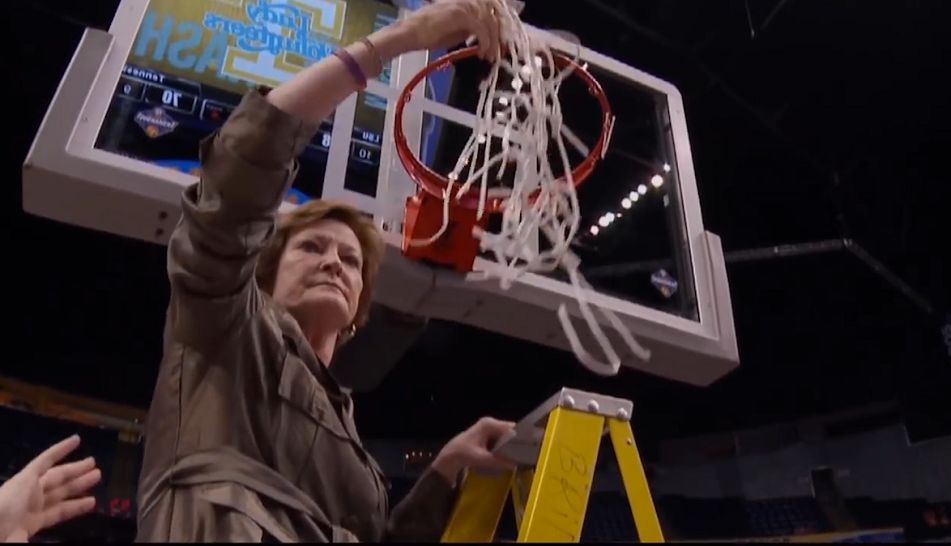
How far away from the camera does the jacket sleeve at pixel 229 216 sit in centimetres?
88

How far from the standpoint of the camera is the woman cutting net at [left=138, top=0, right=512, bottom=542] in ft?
2.86

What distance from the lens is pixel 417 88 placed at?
6.02ft

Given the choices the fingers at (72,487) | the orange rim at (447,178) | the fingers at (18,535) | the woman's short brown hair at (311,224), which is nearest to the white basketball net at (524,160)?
the orange rim at (447,178)

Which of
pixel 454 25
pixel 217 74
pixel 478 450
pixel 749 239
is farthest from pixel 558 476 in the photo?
pixel 749 239

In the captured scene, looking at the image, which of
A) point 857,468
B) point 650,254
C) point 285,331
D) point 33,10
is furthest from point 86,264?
point 857,468

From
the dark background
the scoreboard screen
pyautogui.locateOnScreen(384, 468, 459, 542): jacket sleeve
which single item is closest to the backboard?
the scoreboard screen

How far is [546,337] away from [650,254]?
980 mm

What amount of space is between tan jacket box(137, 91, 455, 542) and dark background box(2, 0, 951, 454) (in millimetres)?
2615

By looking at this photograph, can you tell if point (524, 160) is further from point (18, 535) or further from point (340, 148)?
point (18, 535)

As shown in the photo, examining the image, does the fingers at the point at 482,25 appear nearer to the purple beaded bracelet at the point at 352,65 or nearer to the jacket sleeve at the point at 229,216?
the purple beaded bracelet at the point at 352,65

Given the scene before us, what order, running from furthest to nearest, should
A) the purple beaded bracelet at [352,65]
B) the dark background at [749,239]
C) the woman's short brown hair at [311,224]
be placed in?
the dark background at [749,239] < the woman's short brown hair at [311,224] < the purple beaded bracelet at [352,65]

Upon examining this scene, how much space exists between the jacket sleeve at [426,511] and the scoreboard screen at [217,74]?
2.15 feet

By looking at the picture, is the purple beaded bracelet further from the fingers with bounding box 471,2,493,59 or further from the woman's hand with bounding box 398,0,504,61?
the fingers with bounding box 471,2,493,59

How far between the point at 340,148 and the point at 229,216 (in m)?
0.89
